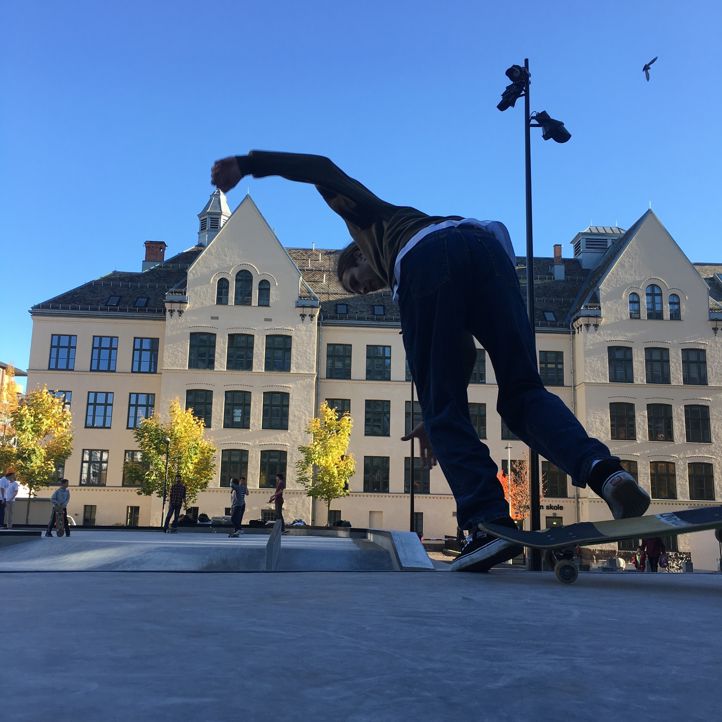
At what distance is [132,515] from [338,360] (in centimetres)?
1483

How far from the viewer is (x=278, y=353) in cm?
4303

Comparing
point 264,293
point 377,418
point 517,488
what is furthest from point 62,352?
point 517,488

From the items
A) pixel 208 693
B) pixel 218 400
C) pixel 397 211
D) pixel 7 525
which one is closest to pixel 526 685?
pixel 208 693

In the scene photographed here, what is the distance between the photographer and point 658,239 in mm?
45250

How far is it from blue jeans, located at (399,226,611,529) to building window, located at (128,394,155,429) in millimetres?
41311

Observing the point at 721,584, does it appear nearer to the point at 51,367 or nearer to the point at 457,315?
the point at 457,315

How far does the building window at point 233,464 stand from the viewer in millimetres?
41219

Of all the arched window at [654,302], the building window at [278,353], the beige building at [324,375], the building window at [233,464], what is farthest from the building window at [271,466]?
the arched window at [654,302]

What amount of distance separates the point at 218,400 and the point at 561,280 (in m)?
24.3

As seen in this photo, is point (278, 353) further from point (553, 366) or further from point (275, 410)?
point (553, 366)

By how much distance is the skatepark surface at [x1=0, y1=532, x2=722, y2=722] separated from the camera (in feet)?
3.55

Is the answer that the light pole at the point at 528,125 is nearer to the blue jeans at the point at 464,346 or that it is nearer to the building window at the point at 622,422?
the blue jeans at the point at 464,346

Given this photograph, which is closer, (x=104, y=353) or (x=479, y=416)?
(x=104, y=353)

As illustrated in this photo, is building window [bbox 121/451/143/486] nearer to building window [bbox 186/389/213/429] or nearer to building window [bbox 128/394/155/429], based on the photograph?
building window [bbox 128/394/155/429]
